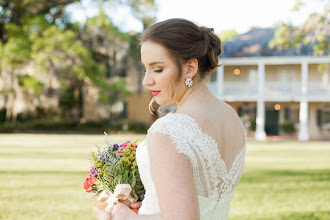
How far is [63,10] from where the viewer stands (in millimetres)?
36312

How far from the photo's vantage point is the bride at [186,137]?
4.84 feet

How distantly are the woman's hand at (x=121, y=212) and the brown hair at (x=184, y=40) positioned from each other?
0.53 metres

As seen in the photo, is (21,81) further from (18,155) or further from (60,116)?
(18,155)

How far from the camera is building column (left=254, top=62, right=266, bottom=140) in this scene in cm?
3094

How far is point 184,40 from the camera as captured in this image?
168cm

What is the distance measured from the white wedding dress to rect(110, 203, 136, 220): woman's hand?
0.06 metres

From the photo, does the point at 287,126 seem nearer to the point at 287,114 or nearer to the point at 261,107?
the point at 287,114

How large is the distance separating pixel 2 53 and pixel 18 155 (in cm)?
1771

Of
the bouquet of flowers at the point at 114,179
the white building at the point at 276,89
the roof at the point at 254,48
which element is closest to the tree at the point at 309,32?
the bouquet of flowers at the point at 114,179

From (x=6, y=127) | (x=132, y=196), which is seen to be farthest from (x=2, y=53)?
(x=132, y=196)

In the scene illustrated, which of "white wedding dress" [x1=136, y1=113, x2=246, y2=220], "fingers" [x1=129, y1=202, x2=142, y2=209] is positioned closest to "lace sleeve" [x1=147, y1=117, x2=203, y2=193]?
"white wedding dress" [x1=136, y1=113, x2=246, y2=220]

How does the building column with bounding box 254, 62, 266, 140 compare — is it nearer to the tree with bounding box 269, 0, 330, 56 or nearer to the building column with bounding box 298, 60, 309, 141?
the building column with bounding box 298, 60, 309, 141

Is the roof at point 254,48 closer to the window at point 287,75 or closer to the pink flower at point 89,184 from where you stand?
the window at point 287,75

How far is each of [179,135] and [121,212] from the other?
0.46 metres
